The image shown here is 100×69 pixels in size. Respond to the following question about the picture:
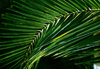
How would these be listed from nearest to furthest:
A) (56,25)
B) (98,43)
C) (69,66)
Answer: (98,43)
(56,25)
(69,66)

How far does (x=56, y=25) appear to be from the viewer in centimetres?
82

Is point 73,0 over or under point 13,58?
over

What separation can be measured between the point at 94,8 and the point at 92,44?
0.28 m

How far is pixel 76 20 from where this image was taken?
2.54 feet

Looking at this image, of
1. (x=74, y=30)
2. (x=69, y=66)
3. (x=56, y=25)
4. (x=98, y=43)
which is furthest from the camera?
(x=69, y=66)

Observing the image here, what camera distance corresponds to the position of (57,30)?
77 cm

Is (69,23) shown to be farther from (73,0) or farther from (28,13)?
(28,13)

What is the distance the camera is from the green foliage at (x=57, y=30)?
0.61 m

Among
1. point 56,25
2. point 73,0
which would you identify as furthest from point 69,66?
point 73,0

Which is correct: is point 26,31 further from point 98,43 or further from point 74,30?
point 98,43

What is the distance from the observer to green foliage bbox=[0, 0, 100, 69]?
61 centimetres

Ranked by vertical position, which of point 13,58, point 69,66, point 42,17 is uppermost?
point 42,17

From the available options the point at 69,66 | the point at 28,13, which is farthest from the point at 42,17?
the point at 69,66

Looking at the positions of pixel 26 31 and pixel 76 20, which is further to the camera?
pixel 26 31
